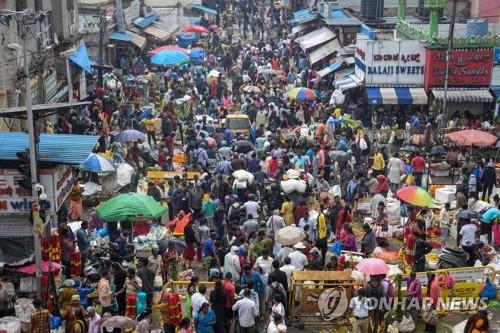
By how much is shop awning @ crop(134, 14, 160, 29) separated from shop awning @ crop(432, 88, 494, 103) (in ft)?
60.6

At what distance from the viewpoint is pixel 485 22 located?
99.0ft

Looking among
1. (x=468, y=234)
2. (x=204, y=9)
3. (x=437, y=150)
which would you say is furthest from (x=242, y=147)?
(x=204, y=9)

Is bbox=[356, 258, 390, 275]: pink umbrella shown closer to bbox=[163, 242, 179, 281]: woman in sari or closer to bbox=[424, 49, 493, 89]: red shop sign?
bbox=[163, 242, 179, 281]: woman in sari

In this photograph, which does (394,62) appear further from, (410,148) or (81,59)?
(81,59)

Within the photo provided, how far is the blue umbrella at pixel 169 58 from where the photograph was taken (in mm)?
33688

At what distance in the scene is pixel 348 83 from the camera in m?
30.1

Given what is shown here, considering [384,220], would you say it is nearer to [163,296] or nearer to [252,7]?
[163,296]

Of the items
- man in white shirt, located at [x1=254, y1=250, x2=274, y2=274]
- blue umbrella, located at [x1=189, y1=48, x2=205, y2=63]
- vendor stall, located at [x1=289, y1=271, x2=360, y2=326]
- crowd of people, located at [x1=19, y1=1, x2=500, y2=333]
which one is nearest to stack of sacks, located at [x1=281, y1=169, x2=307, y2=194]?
crowd of people, located at [x1=19, y1=1, x2=500, y2=333]

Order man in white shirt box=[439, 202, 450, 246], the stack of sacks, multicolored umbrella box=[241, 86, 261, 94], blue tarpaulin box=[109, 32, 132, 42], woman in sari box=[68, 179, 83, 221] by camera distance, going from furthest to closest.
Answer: blue tarpaulin box=[109, 32, 132, 42] < multicolored umbrella box=[241, 86, 261, 94] < the stack of sacks < woman in sari box=[68, 179, 83, 221] < man in white shirt box=[439, 202, 450, 246]

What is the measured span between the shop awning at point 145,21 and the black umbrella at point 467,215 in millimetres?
A: 26802

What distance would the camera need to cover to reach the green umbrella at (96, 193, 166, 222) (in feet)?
53.4

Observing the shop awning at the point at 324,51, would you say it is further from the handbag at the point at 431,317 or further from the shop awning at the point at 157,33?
the handbag at the point at 431,317

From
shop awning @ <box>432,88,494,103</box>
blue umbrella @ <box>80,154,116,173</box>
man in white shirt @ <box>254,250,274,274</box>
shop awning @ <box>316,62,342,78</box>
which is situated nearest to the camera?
man in white shirt @ <box>254,250,274,274</box>

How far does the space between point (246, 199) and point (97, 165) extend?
12.0ft
